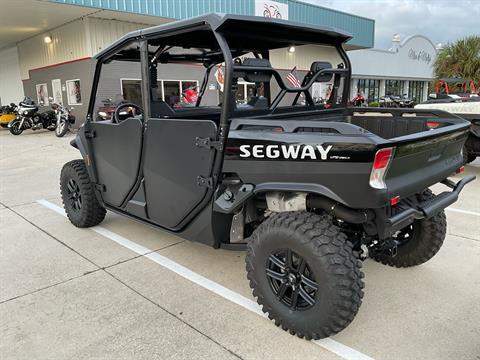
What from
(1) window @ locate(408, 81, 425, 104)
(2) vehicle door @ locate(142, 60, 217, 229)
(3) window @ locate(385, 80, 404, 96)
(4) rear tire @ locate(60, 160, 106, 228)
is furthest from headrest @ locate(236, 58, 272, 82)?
(1) window @ locate(408, 81, 425, 104)

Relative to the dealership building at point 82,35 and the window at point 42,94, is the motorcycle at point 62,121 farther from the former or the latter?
the window at point 42,94

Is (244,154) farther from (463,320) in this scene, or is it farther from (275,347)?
(463,320)

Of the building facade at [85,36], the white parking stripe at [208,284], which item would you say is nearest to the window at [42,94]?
the building facade at [85,36]

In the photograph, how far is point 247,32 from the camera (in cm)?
293

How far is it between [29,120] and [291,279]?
14.3 meters

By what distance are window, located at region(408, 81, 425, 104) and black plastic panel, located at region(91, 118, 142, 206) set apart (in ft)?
109

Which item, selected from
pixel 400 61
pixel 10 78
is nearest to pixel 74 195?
pixel 10 78

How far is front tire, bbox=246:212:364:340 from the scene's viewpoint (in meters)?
2.21

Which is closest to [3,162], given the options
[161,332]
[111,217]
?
[111,217]

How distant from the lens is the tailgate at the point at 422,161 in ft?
7.32

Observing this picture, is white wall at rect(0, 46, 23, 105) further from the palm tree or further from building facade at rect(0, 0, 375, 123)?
the palm tree

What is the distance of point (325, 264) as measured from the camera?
221 centimetres

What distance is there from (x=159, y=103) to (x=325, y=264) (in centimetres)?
195

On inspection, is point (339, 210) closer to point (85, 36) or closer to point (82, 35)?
point (85, 36)
